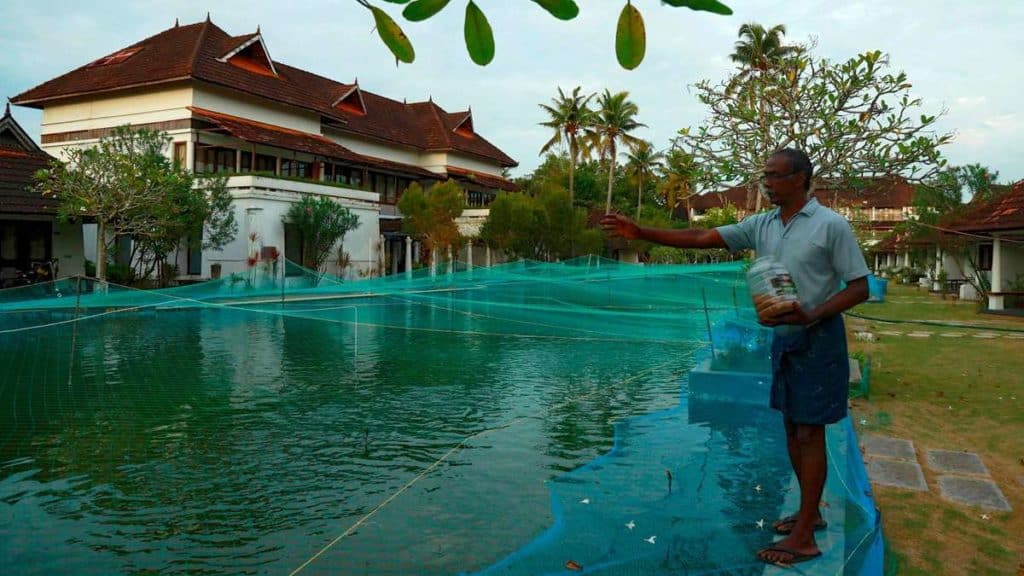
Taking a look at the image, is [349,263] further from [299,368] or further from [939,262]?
[939,262]

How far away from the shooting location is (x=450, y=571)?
3756 millimetres

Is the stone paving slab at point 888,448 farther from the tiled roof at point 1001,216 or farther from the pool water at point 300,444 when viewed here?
the tiled roof at point 1001,216

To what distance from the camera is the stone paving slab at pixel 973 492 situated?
4.72m

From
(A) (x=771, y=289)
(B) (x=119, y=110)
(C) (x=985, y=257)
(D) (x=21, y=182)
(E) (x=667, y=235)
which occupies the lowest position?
(A) (x=771, y=289)

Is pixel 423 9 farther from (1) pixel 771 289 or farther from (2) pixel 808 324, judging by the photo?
(2) pixel 808 324

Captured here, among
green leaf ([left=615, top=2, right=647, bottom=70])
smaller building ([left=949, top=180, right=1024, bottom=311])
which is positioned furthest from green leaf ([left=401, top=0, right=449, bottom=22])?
smaller building ([left=949, top=180, right=1024, bottom=311])

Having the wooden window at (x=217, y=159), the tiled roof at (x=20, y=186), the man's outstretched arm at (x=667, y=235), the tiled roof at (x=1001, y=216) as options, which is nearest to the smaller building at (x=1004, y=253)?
the tiled roof at (x=1001, y=216)

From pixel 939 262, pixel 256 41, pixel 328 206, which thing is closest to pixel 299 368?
pixel 328 206

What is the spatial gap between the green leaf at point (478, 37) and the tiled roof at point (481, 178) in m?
42.5

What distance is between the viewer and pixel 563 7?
172 cm

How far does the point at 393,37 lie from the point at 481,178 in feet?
144

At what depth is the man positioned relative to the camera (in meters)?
3.39

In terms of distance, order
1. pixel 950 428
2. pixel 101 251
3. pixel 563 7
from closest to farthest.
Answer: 1. pixel 563 7
2. pixel 950 428
3. pixel 101 251

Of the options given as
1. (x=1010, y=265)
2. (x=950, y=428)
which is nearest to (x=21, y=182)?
(x=950, y=428)
